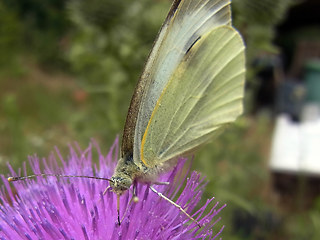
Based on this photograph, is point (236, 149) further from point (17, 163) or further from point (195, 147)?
point (195, 147)

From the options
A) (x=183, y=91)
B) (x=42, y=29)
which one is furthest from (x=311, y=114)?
(x=42, y=29)

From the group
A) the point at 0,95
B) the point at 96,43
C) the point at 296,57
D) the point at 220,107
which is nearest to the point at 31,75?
the point at 0,95

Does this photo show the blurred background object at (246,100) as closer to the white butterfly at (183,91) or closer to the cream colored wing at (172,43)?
the white butterfly at (183,91)

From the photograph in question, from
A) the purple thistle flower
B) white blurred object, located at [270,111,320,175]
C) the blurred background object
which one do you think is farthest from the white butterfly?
white blurred object, located at [270,111,320,175]

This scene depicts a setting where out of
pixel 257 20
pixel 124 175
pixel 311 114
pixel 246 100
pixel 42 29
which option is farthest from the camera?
pixel 42 29

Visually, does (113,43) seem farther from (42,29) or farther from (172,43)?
(42,29)

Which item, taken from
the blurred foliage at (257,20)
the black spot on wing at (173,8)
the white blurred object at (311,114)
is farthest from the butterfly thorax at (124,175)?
the white blurred object at (311,114)
